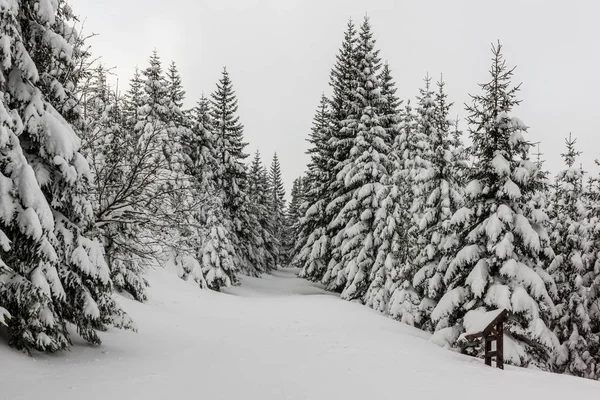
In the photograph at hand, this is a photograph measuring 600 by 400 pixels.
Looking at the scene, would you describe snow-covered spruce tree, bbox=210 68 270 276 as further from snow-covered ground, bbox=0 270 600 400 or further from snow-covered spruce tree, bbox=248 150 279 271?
snow-covered ground, bbox=0 270 600 400

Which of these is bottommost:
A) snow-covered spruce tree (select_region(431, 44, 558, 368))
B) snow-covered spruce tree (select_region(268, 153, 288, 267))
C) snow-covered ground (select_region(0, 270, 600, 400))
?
snow-covered ground (select_region(0, 270, 600, 400))

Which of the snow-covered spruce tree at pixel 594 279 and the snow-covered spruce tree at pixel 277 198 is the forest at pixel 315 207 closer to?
the snow-covered spruce tree at pixel 594 279

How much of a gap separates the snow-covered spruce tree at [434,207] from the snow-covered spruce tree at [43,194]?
1582 centimetres

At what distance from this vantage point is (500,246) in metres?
16.2

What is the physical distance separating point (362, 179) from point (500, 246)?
14.3 meters

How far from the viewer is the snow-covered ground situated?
782 centimetres

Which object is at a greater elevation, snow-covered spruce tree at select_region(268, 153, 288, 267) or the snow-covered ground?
snow-covered spruce tree at select_region(268, 153, 288, 267)

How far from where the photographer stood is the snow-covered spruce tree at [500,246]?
16.0 metres

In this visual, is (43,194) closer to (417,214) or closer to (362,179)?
(417,214)

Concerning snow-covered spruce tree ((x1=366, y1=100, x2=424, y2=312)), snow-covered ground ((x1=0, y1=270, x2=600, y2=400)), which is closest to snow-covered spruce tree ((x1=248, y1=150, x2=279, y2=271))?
snow-covered spruce tree ((x1=366, y1=100, x2=424, y2=312))

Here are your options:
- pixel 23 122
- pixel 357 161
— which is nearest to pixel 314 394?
pixel 23 122

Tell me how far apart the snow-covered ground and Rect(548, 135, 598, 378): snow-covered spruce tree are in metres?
14.6

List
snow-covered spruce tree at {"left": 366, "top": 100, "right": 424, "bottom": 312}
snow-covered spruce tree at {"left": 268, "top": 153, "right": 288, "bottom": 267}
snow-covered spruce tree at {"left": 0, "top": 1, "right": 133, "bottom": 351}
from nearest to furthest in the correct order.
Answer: snow-covered spruce tree at {"left": 0, "top": 1, "right": 133, "bottom": 351}, snow-covered spruce tree at {"left": 366, "top": 100, "right": 424, "bottom": 312}, snow-covered spruce tree at {"left": 268, "top": 153, "right": 288, "bottom": 267}

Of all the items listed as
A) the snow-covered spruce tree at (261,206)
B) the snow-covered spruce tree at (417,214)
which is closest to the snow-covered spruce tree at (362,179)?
the snow-covered spruce tree at (417,214)
